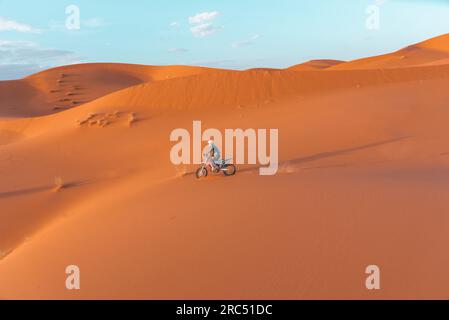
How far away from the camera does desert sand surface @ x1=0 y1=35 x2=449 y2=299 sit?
12.7 ft

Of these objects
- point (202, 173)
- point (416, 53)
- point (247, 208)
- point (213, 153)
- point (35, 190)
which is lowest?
point (247, 208)

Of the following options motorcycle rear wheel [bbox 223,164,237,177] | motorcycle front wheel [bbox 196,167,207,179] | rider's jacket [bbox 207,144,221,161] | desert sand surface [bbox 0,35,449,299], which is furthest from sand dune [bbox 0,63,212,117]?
motorcycle rear wheel [bbox 223,164,237,177]

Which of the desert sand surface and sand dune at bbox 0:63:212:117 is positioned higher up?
sand dune at bbox 0:63:212:117

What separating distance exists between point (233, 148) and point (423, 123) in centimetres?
639

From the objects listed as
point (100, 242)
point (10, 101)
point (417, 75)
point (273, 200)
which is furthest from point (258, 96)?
point (10, 101)

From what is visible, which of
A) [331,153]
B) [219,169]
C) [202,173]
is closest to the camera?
[219,169]

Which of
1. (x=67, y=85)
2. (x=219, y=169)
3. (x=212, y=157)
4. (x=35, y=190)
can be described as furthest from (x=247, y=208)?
(x=67, y=85)

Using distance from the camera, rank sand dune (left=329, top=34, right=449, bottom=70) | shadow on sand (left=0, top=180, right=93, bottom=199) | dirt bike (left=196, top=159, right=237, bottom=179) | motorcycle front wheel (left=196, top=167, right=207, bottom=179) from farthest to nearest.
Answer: sand dune (left=329, top=34, right=449, bottom=70)
shadow on sand (left=0, top=180, right=93, bottom=199)
motorcycle front wheel (left=196, top=167, right=207, bottom=179)
dirt bike (left=196, top=159, right=237, bottom=179)

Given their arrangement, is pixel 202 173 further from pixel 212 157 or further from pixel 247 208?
pixel 247 208

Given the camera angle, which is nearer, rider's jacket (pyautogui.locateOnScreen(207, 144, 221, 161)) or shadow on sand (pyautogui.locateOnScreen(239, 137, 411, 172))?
rider's jacket (pyautogui.locateOnScreen(207, 144, 221, 161))

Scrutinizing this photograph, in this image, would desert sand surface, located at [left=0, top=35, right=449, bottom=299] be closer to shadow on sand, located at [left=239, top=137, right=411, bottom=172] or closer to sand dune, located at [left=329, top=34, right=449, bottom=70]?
shadow on sand, located at [left=239, top=137, right=411, bottom=172]

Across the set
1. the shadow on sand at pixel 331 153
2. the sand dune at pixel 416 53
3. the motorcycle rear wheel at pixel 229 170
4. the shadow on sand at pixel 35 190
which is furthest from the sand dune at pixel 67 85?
the shadow on sand at pixel 331 153

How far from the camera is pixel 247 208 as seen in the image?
553cm

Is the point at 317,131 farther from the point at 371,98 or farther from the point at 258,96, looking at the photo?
the point at 258,96
